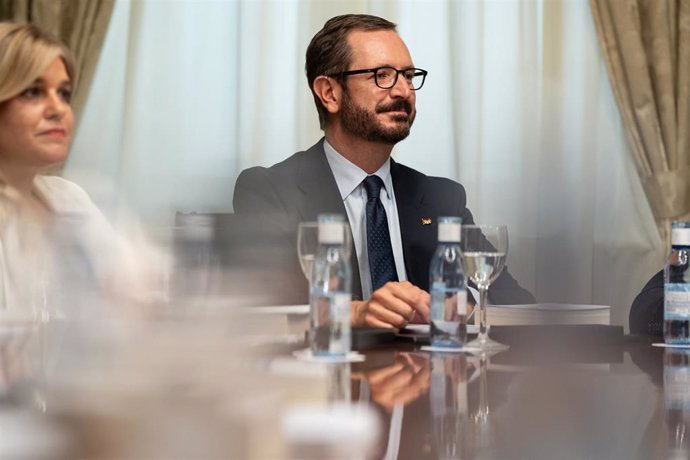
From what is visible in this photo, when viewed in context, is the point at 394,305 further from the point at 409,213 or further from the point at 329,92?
the point at 329,92

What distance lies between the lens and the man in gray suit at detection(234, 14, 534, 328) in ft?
7.73

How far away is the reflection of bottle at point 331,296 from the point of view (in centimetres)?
121

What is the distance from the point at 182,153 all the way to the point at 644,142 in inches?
76.1

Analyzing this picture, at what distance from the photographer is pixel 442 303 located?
1409mm

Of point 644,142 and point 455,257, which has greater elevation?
point 644,142

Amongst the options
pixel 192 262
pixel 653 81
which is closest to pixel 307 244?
pixel 192 262

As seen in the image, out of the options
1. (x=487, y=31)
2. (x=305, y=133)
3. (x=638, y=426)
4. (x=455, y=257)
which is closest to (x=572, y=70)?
(x=487, y=31)

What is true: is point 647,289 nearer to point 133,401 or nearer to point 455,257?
point 455,257

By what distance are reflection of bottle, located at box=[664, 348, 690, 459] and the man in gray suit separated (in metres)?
0.90

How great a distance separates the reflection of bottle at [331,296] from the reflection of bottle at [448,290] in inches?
8.2

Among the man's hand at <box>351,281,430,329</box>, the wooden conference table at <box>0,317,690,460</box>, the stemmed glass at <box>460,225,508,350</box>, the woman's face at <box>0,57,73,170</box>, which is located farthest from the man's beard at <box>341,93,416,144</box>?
the wooden conference table at <box>0,317,690,460</box>

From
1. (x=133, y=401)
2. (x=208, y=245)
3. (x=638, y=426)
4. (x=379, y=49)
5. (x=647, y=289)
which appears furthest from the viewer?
(x=379, y=49)

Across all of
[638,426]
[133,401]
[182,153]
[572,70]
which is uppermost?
[572,70]

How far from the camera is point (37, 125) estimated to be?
2.09 m
